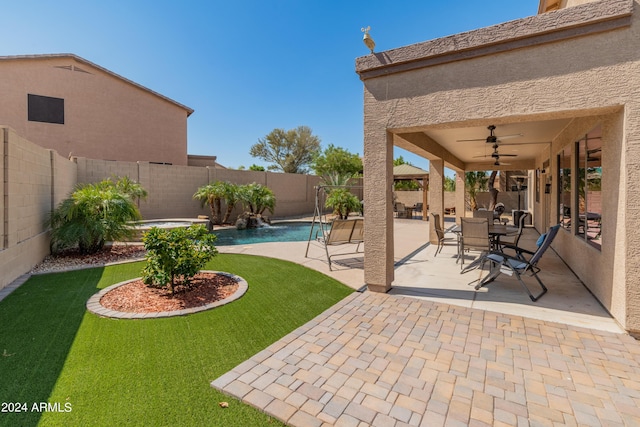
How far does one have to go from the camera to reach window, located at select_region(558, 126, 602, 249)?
477 cm

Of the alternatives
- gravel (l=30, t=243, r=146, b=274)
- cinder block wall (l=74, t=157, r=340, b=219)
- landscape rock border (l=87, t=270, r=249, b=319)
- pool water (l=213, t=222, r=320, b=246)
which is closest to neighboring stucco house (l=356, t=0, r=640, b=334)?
landscape rock border (l=87, t=270, r=249, b=319)

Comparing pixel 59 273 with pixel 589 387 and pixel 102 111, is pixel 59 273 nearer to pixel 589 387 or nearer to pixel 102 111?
pixel 589 387

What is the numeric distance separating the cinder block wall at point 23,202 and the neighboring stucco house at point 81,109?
1464cm

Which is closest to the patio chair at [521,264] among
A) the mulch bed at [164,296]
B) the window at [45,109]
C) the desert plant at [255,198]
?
the mulch bed at [164,296]

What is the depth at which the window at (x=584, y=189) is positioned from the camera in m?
4.77

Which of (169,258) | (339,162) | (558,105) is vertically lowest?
(169,258)

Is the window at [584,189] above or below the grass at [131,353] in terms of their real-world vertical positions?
above

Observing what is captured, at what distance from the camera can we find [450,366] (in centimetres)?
303

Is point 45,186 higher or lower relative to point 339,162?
lower

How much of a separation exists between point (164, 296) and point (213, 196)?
40.3ft

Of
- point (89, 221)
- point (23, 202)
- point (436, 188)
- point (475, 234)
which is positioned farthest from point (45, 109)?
point (475, 234)

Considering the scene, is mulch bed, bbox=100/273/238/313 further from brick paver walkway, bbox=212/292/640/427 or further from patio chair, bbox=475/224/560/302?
patio chair, bbox=475/224/560/302

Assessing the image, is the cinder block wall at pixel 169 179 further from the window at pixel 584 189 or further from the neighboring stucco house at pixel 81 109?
the window at pixel 584 189

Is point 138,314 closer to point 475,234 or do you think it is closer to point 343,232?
point 343,232
